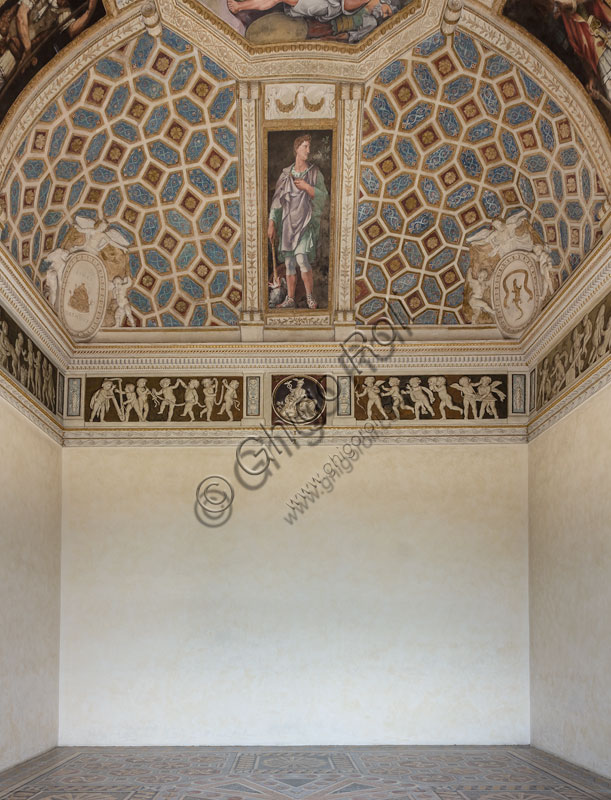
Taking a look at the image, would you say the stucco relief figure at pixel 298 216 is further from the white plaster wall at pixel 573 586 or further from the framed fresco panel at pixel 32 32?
the white plaster wall at pixel 573 586

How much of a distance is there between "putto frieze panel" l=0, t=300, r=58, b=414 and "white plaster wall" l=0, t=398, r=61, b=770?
0.47 metres

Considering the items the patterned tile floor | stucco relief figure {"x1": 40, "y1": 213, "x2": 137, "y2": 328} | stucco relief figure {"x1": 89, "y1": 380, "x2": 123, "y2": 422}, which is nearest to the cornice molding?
stucco relief figure {"x1": 89, "y1": 380, "x2": 123, "y2": 422}

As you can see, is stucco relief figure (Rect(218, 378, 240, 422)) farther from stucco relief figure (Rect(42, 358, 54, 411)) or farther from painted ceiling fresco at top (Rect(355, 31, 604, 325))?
stucco relief figure (Rect(42, 358, 54, 411))

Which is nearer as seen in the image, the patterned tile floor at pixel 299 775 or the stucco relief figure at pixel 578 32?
the stucco relief figure at pixel 578 32

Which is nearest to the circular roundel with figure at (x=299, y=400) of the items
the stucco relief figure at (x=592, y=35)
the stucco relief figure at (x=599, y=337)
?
the stucco relief figure at (x=599, y=337)

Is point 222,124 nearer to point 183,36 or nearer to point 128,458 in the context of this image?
point 183,36

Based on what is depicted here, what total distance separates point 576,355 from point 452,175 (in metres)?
3.20

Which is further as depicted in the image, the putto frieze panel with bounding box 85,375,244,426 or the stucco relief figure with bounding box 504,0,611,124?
the putto frieze panel with bounding box 85,375,244,426

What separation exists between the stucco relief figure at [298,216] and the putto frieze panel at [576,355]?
11.4ft

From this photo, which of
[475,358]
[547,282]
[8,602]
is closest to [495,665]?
[475,358]

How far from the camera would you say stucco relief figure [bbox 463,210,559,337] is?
41.9 feet

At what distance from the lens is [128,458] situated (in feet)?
43.8

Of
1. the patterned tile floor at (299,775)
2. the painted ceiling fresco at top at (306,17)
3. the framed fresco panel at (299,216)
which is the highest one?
the painted ceiling fresco at top at (306,17)

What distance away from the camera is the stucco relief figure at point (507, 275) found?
12758 mm
